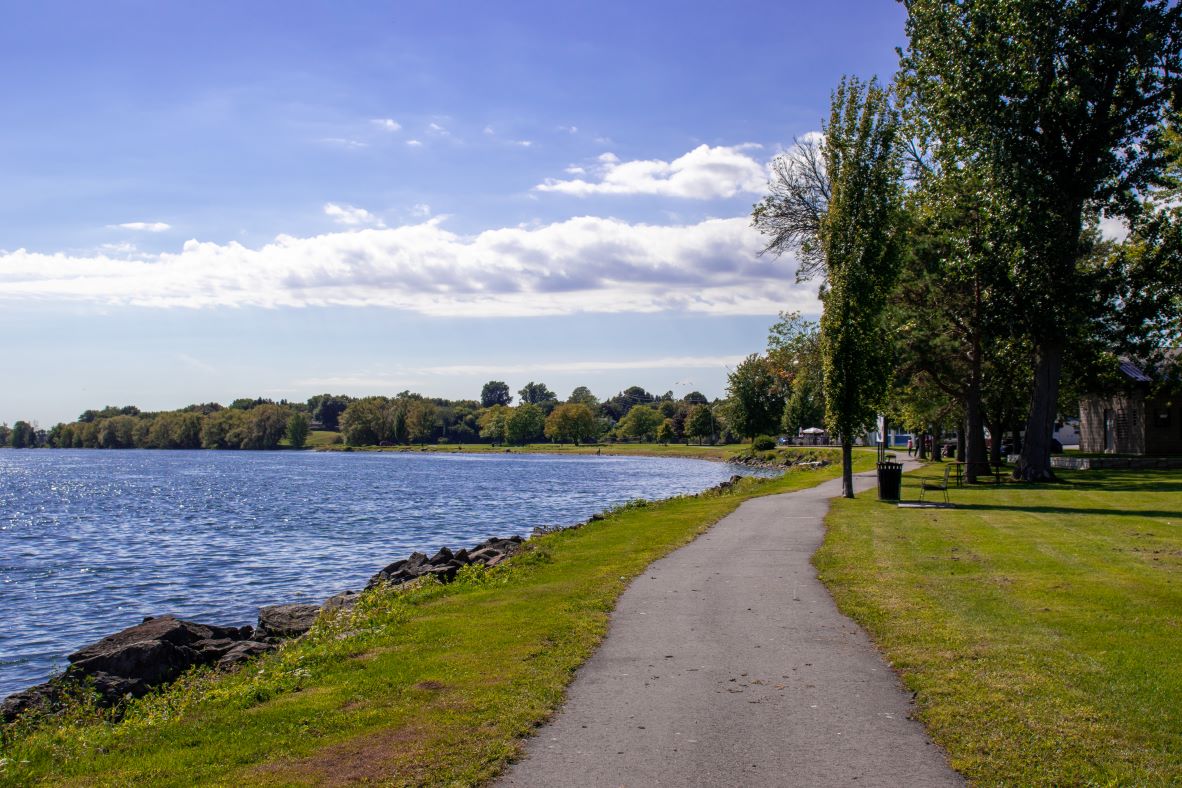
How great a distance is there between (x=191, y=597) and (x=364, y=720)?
15415 millimetres

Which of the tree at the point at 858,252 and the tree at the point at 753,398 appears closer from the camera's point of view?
the tree at the point at 858,252

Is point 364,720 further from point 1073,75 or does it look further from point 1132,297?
point 1132,297

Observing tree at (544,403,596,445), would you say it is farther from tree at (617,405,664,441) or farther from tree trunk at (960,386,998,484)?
tree trunk at (960,386,998,484)

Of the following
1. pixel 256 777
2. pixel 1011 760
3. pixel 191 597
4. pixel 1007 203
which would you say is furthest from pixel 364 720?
pixel 1007 203

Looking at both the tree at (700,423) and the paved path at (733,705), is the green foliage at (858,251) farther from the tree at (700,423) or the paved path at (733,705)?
the tree at (700,423)

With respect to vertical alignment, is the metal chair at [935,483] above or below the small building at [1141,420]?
below

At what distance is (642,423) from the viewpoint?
192125 mm

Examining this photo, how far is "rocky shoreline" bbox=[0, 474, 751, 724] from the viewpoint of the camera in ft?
38.1

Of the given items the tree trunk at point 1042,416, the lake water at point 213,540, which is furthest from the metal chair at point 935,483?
the lake water at point 213,540

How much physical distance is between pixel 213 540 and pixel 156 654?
68.6 ft

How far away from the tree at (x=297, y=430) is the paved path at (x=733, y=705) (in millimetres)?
185278

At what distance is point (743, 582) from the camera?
46.3ft

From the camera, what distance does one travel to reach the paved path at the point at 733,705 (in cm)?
654

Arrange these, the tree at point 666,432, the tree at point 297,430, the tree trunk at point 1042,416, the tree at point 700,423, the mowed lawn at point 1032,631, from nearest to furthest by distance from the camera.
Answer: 1. the mowed lawn at point 1032,631
2. the tree trunk at point 1042,416
3. the tree at point 700,423
4. the tree at point 666,432
5. the tree at point 297,430
